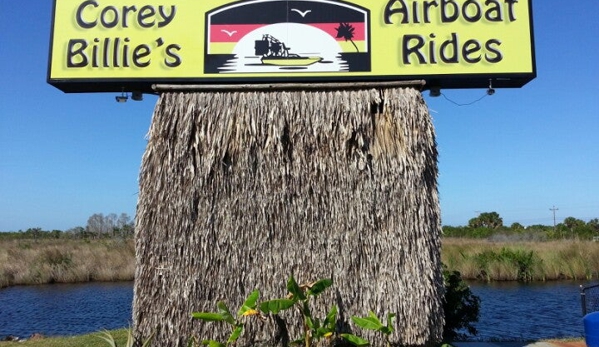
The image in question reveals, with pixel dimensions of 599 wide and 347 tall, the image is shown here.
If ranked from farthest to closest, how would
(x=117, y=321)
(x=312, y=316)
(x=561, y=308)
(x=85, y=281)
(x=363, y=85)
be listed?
1. (x=85, y=281)
2. (x=561, y=308)
3. (x=117, y=321)
4. (x=363, y=85)
5. (x=312, y=316)

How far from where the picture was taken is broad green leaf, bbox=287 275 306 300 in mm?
5051

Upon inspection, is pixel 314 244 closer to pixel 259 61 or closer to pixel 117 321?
pixel 259 61

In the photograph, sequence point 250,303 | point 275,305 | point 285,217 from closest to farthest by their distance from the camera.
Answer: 1. point 275,305
2. point 250,303
3. point 285,217

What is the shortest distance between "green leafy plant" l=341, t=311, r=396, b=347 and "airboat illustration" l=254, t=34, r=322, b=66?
11.1 ft

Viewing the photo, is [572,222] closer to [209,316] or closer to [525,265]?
[525,265]

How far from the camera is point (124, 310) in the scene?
16312mm

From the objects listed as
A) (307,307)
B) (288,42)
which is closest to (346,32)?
(288,42)

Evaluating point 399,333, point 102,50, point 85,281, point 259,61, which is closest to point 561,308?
point 399,333

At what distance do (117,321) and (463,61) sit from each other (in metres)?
13.1

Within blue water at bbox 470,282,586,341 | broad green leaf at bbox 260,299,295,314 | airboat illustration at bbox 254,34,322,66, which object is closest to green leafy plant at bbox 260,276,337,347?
broad green leaf at bbox 260,299,295,314

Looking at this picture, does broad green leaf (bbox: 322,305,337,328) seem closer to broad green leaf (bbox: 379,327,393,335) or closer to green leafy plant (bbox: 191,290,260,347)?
broad green leaf (bbox: 379,327,393,335)

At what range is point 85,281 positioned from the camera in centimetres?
2362

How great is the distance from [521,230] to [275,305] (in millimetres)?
48815

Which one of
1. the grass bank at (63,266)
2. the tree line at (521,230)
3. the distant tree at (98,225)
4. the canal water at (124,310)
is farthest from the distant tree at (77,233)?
the tree line at (521,230)
